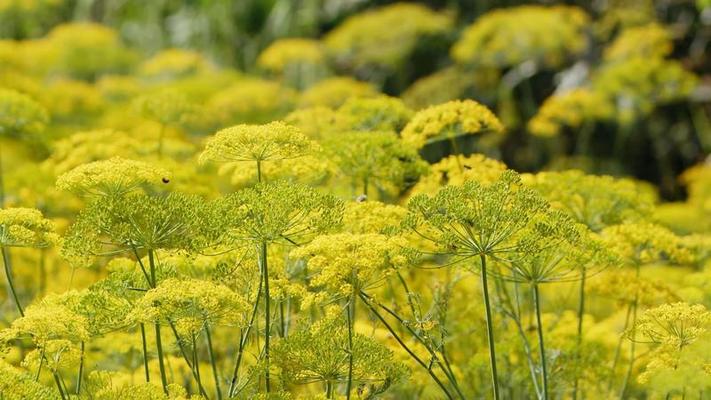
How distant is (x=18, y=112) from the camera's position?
235 inches

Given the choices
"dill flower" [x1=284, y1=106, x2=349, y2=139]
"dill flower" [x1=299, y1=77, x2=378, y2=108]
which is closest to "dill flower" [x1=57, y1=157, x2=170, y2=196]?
"dill flower" [x1=284, y1=106, x2=349, y2=139]

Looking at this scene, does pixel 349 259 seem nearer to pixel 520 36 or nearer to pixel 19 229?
pixel 19 229

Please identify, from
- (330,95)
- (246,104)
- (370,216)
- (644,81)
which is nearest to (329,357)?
(370,216)

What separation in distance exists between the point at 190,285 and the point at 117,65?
8.67 metres

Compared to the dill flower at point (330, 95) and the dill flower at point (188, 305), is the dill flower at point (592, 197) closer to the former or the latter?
the dill flower at point (188, 305)

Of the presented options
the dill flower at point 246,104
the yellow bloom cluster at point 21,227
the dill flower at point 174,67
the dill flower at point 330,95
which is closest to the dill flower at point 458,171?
the yellow bloom cluster at point 21,227

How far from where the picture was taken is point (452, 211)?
3430mm

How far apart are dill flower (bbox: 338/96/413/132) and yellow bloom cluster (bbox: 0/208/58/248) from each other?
73.3 inches

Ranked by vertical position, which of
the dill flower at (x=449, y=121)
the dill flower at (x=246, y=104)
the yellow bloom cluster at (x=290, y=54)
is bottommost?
the dill flower at (x=449, y=121)

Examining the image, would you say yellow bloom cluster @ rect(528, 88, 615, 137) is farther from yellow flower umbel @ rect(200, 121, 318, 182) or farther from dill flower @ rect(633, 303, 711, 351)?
yellow flower umbel @ rect(200, 121, 318, 182)

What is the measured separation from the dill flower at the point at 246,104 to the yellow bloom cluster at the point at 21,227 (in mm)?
4746

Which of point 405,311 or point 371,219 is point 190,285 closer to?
point 371,219

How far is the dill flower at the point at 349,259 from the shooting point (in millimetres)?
3441

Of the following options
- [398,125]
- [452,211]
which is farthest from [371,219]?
[398,125]
